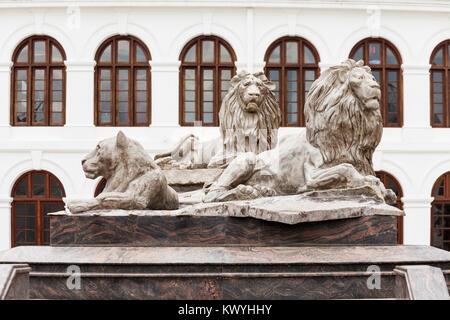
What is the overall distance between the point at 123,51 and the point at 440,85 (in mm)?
10286

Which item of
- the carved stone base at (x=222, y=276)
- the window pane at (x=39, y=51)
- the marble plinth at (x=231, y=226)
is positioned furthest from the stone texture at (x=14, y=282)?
the window pane at (x=39, y=51)

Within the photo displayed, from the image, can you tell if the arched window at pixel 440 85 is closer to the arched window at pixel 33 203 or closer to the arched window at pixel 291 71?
the arched window at pixel 291 71

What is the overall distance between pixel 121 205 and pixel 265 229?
1451 millimetres

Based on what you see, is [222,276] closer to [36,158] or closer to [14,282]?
[14,282]

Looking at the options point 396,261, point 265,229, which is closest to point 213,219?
point 265,229

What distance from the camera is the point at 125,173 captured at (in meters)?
6.30

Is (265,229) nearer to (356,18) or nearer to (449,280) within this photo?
(449,280)

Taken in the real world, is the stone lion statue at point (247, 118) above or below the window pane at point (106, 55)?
below

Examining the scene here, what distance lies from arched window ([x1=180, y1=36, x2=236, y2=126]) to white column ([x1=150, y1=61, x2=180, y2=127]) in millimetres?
260

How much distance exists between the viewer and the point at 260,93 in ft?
26.7

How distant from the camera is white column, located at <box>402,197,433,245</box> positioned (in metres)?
18.9

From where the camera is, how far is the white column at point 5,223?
18938mm

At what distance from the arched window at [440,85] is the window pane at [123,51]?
9.71m

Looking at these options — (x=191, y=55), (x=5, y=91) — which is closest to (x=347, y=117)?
(x=191, y=55)
